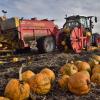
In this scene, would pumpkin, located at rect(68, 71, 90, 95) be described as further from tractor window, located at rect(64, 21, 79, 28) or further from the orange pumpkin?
tractor window, located at rect(64, 21, 79, 28)

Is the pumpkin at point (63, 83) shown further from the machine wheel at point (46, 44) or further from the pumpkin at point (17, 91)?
the machine wheel at point (46, 44)

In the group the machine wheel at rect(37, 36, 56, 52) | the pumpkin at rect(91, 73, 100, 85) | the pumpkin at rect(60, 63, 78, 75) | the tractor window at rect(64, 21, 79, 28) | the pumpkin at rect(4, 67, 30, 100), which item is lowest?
the pumpkin at rect(4, 67, 30, 100)

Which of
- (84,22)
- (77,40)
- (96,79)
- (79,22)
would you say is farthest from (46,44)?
(96,79)

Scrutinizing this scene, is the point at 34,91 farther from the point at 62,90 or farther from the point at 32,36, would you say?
the point at 32,36

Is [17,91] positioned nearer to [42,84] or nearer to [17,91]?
[17,91]

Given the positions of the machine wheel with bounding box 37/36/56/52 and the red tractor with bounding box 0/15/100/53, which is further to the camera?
the machine wheel with bounding box 37/36/56/52

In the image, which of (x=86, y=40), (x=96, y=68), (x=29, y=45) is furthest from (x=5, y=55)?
(x=96, y=68)

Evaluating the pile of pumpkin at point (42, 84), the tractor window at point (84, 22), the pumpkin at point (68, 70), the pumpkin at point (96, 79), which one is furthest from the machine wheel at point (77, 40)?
the pumpkin at point (96, 79)

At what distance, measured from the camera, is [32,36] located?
16.3 meters

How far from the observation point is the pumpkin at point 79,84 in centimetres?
539

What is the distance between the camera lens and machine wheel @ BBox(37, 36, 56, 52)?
16.4m

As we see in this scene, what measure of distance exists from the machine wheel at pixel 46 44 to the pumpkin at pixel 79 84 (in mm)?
10919

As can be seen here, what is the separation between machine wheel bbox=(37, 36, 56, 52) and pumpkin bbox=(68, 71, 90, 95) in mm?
10919

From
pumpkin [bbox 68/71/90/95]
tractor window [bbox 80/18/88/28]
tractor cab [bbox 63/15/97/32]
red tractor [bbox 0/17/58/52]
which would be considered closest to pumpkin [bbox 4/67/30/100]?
pumpkin [bbox 68/71/90/95]
